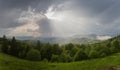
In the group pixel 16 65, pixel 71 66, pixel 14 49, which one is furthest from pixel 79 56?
pixel 16 65

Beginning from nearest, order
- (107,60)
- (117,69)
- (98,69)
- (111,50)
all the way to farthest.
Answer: (117,69), (98,69), (107,60), (111,50)

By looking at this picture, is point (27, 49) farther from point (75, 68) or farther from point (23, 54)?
point (75, 68)

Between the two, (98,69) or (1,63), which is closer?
→ (98,69)

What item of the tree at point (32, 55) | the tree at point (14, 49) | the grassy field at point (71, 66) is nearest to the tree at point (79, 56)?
the tree at point (32, 55)

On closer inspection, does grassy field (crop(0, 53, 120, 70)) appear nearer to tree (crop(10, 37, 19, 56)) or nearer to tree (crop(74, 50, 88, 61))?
tree (crop(74, 50, 88, 61))

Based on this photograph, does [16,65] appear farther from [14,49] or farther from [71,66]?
[14,49]

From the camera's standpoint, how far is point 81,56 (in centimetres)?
17988

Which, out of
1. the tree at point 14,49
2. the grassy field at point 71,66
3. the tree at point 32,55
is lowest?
the grassy field at point 71,66

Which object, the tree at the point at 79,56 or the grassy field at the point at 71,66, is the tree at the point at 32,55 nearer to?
the tree at the point at 79,56

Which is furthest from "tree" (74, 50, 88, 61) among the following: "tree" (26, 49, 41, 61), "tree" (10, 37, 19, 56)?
"tree" (10, 37, 19, 56)

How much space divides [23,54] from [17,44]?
1204 cm

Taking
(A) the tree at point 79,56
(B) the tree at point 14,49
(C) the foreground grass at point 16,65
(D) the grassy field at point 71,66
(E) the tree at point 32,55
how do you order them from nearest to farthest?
(C) the foreground grass at point 16,65 → (D) the grassy field at point 71,66 → (A) the tree at point 79,56 → (E) the tree at point 32,55 → (B) the tree at point 14,49

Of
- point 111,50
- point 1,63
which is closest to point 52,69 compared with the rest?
point 1,63

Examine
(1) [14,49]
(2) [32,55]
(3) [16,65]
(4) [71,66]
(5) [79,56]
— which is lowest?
(4) [71,66]
